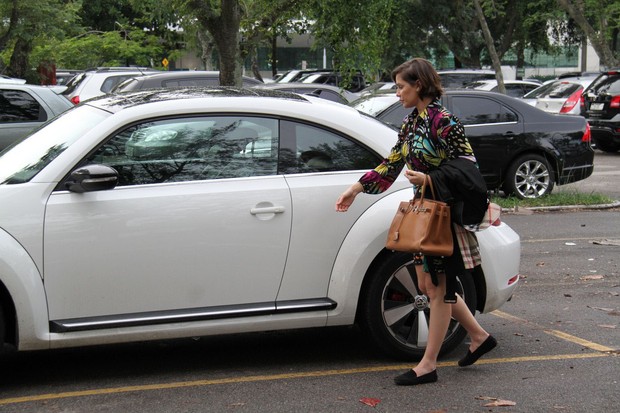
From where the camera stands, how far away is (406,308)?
5699 mm

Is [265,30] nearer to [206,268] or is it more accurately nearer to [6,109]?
[6,109]

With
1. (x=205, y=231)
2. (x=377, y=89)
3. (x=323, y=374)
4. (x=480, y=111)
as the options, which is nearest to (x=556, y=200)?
(x=480, y=111)

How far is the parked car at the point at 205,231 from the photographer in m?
5.20

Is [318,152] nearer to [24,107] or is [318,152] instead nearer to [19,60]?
[24,107]

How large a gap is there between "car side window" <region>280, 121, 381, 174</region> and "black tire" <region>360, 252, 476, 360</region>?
0.61 m

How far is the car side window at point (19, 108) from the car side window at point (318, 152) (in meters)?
8.08

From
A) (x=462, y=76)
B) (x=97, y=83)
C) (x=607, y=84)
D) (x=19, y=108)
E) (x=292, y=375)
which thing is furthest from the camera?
(x=462, y=76)

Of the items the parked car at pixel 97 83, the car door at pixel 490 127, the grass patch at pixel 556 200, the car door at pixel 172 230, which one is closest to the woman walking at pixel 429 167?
the car door at pixel 172 230

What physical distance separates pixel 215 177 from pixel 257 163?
0.27 meters

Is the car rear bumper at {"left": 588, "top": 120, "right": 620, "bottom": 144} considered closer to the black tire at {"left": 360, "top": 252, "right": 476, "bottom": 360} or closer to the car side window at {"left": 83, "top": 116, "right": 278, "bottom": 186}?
the black tire at {"left": 360, "top": 252, "right": 476, "bottom": 360}

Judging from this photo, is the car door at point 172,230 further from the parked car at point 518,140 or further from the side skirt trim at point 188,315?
the parked car at point 518,140

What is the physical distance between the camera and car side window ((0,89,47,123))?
12.9m

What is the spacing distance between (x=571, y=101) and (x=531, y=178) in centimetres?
912

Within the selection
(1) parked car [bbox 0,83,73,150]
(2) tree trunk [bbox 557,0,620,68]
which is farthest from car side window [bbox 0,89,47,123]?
(2) tree trunk [bbox 557,0,620,68]
